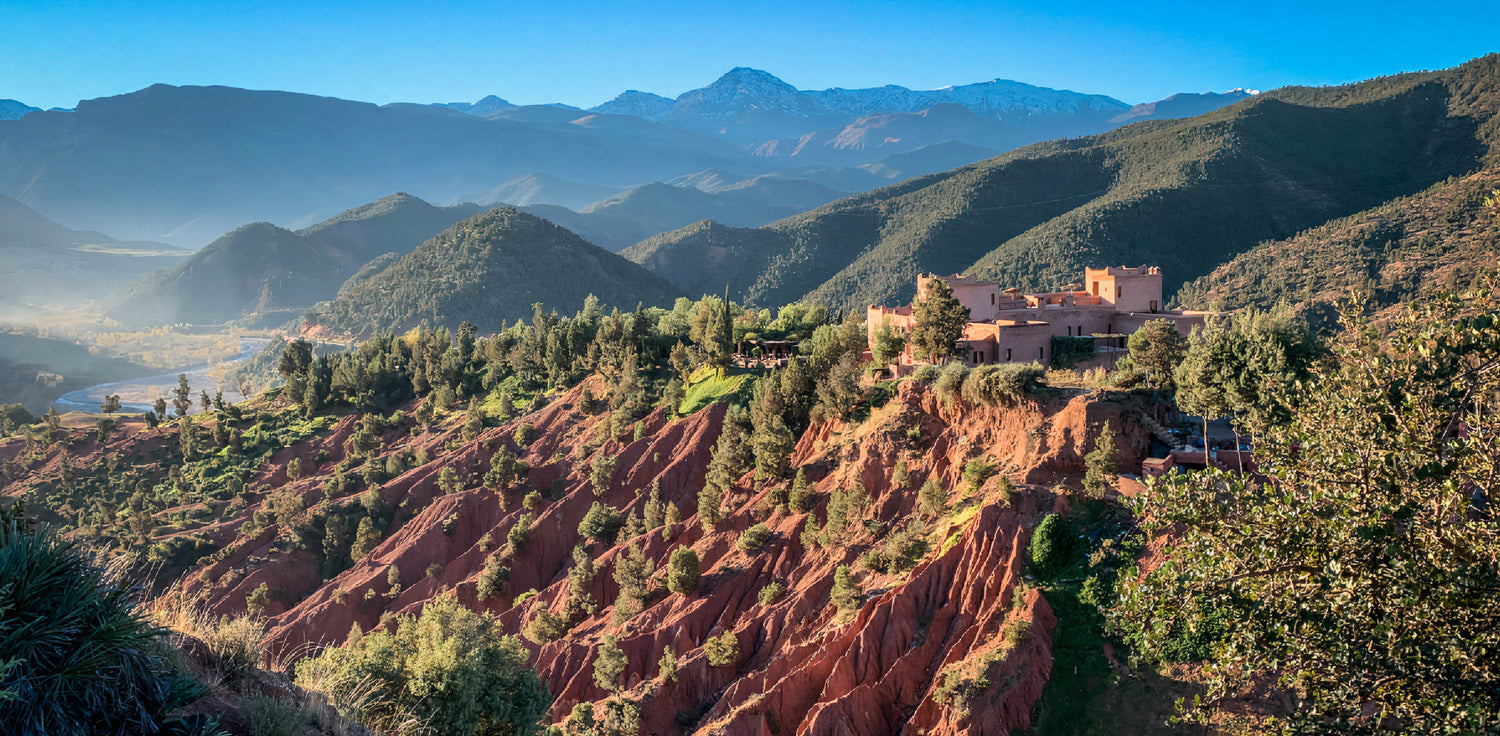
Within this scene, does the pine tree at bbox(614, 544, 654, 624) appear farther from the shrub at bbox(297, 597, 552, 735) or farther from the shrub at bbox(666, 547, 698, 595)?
the shrub at bbox(297, 597, 552, 735)

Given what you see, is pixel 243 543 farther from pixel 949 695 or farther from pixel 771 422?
pixel 949 695

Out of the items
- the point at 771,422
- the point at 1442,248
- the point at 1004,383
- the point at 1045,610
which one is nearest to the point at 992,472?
the point at 1004,383

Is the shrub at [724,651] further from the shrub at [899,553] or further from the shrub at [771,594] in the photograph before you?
the shrub at [899,553]

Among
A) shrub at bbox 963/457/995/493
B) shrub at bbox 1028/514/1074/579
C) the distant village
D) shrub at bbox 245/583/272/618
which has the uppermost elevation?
the distant village

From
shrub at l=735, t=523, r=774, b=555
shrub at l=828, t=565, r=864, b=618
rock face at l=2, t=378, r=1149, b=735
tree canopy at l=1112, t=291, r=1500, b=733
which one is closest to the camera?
tree canopy at l=1112, t=291, r=1500, b=733

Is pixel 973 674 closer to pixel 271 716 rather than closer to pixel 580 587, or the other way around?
pixel 271 716

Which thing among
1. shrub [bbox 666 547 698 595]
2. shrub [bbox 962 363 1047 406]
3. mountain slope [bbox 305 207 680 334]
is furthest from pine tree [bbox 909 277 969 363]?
mountain slope [bbox 305 207 680 334]
